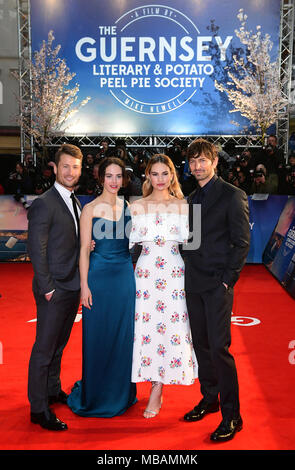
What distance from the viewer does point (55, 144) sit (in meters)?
11.6

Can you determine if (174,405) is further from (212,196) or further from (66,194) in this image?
(66,194)

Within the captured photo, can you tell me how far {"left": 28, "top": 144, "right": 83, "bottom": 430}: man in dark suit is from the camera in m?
2.86

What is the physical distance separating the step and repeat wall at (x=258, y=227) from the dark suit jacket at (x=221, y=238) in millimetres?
4608

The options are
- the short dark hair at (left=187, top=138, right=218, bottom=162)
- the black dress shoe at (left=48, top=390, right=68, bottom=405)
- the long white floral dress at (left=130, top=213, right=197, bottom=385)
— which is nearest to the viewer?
the short dark hair at (left=187, top=138, right=218, bottom=162)

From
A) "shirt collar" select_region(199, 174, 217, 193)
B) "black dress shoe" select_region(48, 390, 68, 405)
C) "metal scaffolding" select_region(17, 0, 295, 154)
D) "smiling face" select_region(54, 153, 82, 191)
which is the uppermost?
"metal scaffolding" select_region(17, 0, 295, 154)

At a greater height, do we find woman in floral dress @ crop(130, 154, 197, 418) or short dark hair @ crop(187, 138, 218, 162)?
short dark hair @ crop(187, 138, 218, 162)

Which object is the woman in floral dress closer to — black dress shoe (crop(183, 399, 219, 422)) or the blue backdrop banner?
black dress shoe (crop(183, 399, 219, 422))

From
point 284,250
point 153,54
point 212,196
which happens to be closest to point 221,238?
point 212,196

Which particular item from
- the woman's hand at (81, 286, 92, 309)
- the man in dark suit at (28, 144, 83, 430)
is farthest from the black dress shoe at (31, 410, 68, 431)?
the woman's hand at (81, 286, 92, 309)

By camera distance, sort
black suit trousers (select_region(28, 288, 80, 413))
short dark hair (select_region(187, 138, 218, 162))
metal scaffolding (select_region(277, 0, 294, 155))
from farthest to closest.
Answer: metal scaffolding (select_region(277, 0, 294, 155))
black suit trousers (select_region(28, 288, 80, 413))
short dark hair (select_region(187, 138, 218, 162))

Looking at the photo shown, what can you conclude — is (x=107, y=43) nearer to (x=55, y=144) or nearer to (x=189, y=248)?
(x=55, y=144)

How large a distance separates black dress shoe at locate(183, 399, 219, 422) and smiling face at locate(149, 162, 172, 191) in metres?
1.49
